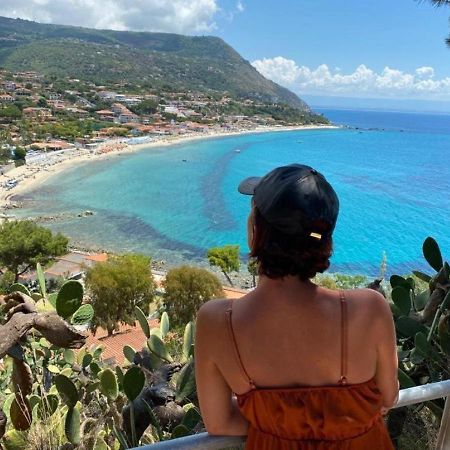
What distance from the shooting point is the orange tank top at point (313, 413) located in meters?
0.89

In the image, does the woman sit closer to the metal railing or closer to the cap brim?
the cap brim

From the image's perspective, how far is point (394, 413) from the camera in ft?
5.81

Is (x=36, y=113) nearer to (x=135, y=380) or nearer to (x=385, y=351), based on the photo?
(x=135, y=380)

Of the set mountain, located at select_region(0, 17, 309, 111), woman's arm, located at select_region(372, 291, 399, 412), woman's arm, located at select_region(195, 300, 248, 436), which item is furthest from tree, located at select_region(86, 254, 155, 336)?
mountain, located at select_region(0, 17, 309, 111)

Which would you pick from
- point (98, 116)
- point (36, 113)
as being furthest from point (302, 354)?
point (98, 116)

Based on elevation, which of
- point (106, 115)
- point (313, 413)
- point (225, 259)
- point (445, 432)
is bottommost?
point (225, 259)

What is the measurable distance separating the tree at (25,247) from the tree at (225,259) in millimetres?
5985

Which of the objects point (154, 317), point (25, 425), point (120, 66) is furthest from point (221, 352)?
point (120, 66)

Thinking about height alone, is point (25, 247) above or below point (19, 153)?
below

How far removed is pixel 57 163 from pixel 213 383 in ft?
159

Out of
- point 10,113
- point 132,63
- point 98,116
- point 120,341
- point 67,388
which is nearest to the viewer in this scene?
point 67,388

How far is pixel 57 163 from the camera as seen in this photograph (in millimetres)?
46156

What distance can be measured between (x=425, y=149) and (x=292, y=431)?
3402 inches

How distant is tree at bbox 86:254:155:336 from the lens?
14.2 metres
